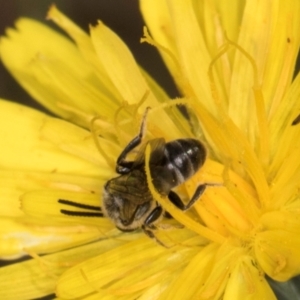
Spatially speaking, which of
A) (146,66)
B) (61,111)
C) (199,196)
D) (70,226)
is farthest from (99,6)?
(199,196)

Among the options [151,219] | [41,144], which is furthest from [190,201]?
[41,144]

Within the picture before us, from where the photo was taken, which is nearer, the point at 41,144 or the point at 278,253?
the point at 278,253

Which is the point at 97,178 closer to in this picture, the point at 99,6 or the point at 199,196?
the point at 199,196

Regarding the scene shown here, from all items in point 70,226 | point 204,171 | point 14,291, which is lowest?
point 14,291

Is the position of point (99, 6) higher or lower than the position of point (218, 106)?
lower

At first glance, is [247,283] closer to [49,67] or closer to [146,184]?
[146,184]

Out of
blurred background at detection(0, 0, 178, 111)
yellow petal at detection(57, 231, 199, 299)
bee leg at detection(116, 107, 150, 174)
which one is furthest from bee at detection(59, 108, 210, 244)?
blurred background at detection(0, 0, 178, 111)

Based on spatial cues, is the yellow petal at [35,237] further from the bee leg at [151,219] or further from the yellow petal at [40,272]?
the bee leg at [151,219]
